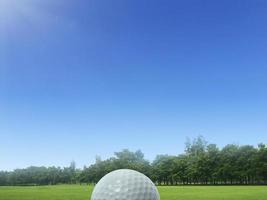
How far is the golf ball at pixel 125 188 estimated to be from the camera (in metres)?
10.4

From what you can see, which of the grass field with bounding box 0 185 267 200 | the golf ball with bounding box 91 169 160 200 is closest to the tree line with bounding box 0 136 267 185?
the grass field with bounding box 0 185 267 200

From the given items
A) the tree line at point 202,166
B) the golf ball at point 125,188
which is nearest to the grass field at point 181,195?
the golf ball at point 125,188

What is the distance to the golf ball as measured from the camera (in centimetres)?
1036

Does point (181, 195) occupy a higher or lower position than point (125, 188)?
lower

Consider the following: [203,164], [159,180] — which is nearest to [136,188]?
[203,164]

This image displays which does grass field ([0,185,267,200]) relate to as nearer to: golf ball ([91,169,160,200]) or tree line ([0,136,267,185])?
golf ball ([91,169,160,200])

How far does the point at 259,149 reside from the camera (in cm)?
8344

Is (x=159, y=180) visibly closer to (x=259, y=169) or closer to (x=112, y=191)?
(x=259, y=169)

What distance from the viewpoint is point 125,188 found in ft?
34.3

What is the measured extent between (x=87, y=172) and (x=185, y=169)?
5227 centimetres

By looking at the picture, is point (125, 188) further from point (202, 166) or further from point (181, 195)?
point (202, 166)

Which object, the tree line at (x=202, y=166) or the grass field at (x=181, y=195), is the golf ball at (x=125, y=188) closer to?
the grass field at (x=181, y=195)

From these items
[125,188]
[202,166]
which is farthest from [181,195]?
[202,166]

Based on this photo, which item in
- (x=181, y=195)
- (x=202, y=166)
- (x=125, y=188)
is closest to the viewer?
(x=125, y=188)
